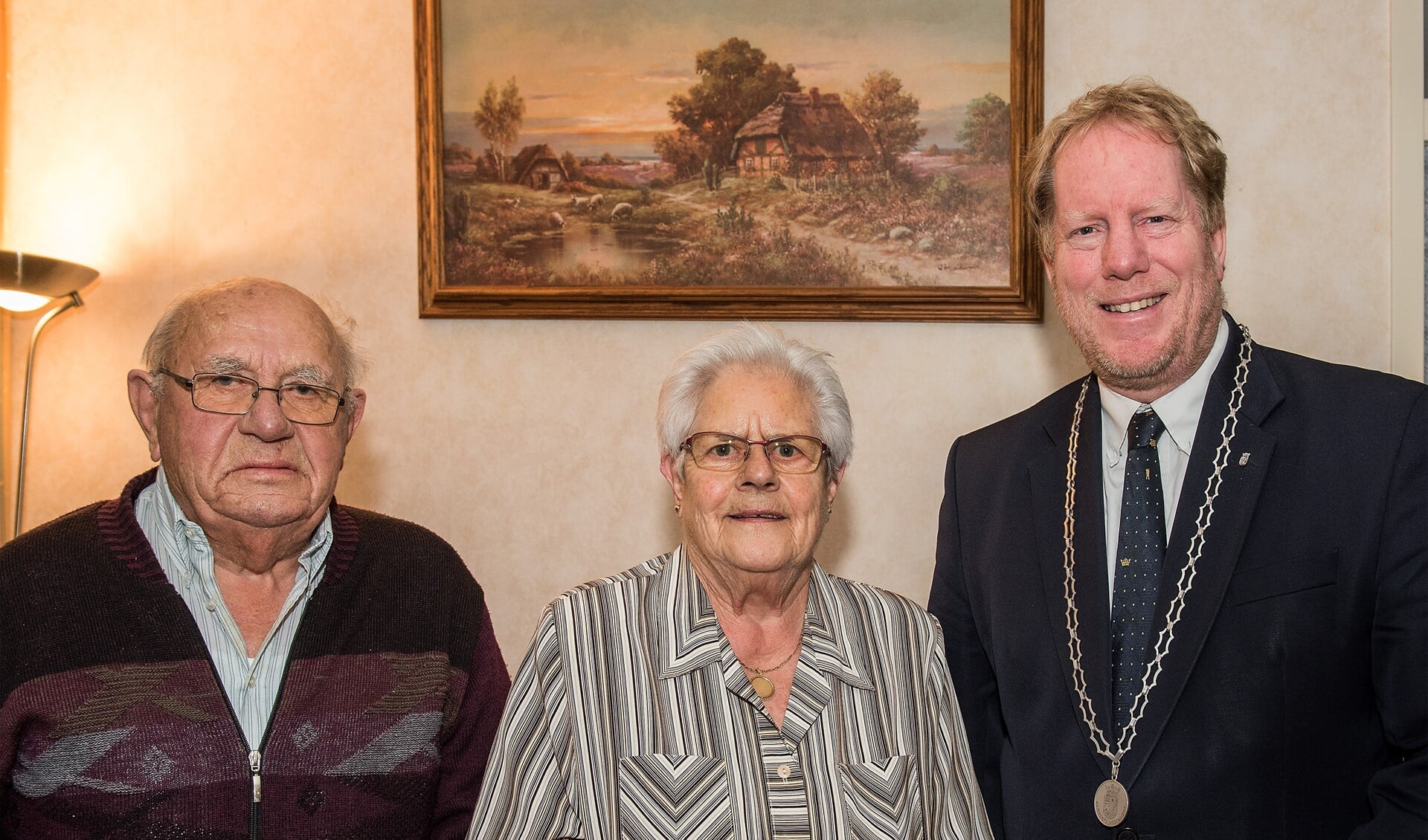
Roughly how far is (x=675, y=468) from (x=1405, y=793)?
1242 mm

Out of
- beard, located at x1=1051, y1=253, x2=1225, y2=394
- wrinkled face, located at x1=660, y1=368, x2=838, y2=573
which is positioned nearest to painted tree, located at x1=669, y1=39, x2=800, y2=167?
wrinkled face, located at x1=660, y1=368, x2=838, y2=573

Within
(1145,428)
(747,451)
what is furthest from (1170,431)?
(747,451)

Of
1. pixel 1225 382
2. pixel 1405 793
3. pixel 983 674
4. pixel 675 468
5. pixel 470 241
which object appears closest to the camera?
pixel 1405 793

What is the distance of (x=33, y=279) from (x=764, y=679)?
2.05 metres

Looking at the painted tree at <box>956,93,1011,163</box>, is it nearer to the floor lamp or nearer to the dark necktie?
the dark necktie

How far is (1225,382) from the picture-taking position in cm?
183

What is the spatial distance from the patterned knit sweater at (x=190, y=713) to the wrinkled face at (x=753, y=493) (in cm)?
59

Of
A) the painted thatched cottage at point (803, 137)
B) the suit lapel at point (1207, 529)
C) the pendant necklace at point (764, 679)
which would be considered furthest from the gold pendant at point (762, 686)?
the painted thatched cottage at point (803, 137)

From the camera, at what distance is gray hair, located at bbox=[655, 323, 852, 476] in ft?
6.32

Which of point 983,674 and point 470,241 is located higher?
point 470,241

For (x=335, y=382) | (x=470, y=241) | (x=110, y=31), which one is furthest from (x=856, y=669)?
(x=110, y=31)

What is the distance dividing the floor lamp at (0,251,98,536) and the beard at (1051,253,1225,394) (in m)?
2.39

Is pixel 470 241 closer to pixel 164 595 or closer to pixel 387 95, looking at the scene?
pixel 387 95

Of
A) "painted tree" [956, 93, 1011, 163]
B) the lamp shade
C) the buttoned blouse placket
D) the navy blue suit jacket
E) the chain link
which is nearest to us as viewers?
the navy blue suit jacket
